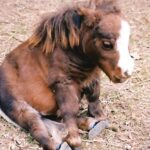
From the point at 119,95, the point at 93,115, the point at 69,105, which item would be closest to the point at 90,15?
the point at 69,105

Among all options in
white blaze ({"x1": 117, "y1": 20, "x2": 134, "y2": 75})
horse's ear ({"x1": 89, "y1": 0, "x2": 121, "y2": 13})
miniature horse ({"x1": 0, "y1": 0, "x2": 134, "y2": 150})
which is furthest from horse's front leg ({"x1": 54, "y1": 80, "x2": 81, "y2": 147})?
horse's ear ({"x1": 89, "y1": 0, "x2": 121, "y2": 13})

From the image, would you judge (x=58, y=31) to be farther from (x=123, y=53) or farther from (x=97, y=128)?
(x=97, y=128)

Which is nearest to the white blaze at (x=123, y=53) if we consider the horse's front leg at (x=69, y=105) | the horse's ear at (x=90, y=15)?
the horse's ear at (x=90, y=15)

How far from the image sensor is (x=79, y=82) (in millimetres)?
2619

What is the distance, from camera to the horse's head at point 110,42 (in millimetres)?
2387

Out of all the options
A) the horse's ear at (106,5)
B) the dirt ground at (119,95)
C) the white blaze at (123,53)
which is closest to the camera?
the white blaze at (123,53)

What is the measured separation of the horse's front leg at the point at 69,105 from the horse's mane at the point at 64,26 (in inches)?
8.5

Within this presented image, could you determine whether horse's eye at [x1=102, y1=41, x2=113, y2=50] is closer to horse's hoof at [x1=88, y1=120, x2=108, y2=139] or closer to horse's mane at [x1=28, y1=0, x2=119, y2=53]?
horse's mane at [x1=28, y1=0, x2=119, y2=53]

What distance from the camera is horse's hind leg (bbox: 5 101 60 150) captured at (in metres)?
2.54

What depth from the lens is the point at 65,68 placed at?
256 centimetres

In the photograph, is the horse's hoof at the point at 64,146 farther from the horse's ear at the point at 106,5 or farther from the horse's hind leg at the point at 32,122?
the horse's ear at the point at 106,5

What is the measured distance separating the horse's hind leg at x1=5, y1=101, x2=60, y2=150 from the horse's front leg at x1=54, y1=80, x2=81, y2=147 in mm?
112

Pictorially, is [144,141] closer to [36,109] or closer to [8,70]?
[36,109]

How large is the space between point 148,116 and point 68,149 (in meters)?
0.65
